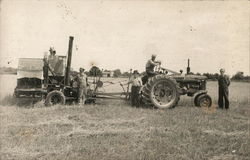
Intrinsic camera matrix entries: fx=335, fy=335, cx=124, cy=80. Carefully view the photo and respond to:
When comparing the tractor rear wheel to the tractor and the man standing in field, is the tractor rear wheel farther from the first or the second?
the man standing in field

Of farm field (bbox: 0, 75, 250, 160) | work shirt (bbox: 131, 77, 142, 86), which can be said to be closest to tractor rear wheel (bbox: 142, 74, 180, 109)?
work shirt (bbox: 131, 77, 142, 86)

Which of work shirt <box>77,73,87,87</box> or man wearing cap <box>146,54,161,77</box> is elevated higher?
man wearing cap <box>146,54,161,77</box>

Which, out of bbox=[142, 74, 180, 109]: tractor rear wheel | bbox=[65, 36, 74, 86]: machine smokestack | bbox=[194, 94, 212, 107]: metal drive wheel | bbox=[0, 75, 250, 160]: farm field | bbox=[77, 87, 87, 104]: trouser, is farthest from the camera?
bbox=[194, 94, 212, 107]: metal drive wheel

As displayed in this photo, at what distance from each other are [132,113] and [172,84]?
211 cm

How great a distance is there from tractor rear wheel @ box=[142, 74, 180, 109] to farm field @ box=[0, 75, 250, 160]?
3.24ft

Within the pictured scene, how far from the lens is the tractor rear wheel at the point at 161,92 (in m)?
10.9

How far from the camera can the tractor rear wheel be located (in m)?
10.9

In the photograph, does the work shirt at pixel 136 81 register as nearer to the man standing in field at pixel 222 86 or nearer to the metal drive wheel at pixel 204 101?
the metal drive wheel at pixel 204 101

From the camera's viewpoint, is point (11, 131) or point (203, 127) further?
point (203, 127)

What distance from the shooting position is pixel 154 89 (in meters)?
11.0

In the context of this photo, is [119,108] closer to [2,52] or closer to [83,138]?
[83,138]

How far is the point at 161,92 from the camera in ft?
36.5

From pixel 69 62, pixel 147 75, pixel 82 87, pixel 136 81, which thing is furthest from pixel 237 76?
pixel 69 62

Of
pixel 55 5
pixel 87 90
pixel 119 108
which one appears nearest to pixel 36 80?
pixel 87 90
